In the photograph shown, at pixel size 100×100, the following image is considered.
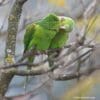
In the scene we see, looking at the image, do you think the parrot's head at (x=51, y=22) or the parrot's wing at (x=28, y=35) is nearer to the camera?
the parrot's head at (x=51, y=22)

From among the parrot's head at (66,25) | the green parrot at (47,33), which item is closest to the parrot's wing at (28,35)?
the green parrot at (47,33)

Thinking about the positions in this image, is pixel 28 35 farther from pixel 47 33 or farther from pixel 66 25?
pixel 66 25

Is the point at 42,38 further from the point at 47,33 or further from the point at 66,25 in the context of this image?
the point at 66,25

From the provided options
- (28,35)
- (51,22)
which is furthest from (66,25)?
(28,35)

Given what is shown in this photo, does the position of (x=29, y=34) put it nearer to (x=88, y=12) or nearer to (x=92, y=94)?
(x=88, y=12)

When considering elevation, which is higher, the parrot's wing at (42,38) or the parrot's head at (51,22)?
the parrot's head at (51,22)

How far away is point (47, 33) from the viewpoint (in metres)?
1.09

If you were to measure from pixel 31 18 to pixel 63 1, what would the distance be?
1.15 feet

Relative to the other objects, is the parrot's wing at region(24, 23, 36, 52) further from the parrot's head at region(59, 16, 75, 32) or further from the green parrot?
the parrot's head at region(59, 16, 75, 32)

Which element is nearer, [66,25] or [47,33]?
[66,25]

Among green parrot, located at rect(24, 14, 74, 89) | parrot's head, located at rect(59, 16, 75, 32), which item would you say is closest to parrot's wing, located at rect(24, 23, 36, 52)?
green parrot, located at rect(24, 14, 74, 89)

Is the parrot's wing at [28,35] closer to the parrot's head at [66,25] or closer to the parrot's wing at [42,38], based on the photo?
the parrot's wing at [42,38]

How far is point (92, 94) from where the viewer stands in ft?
6.03

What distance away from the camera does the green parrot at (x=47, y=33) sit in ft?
3.28
